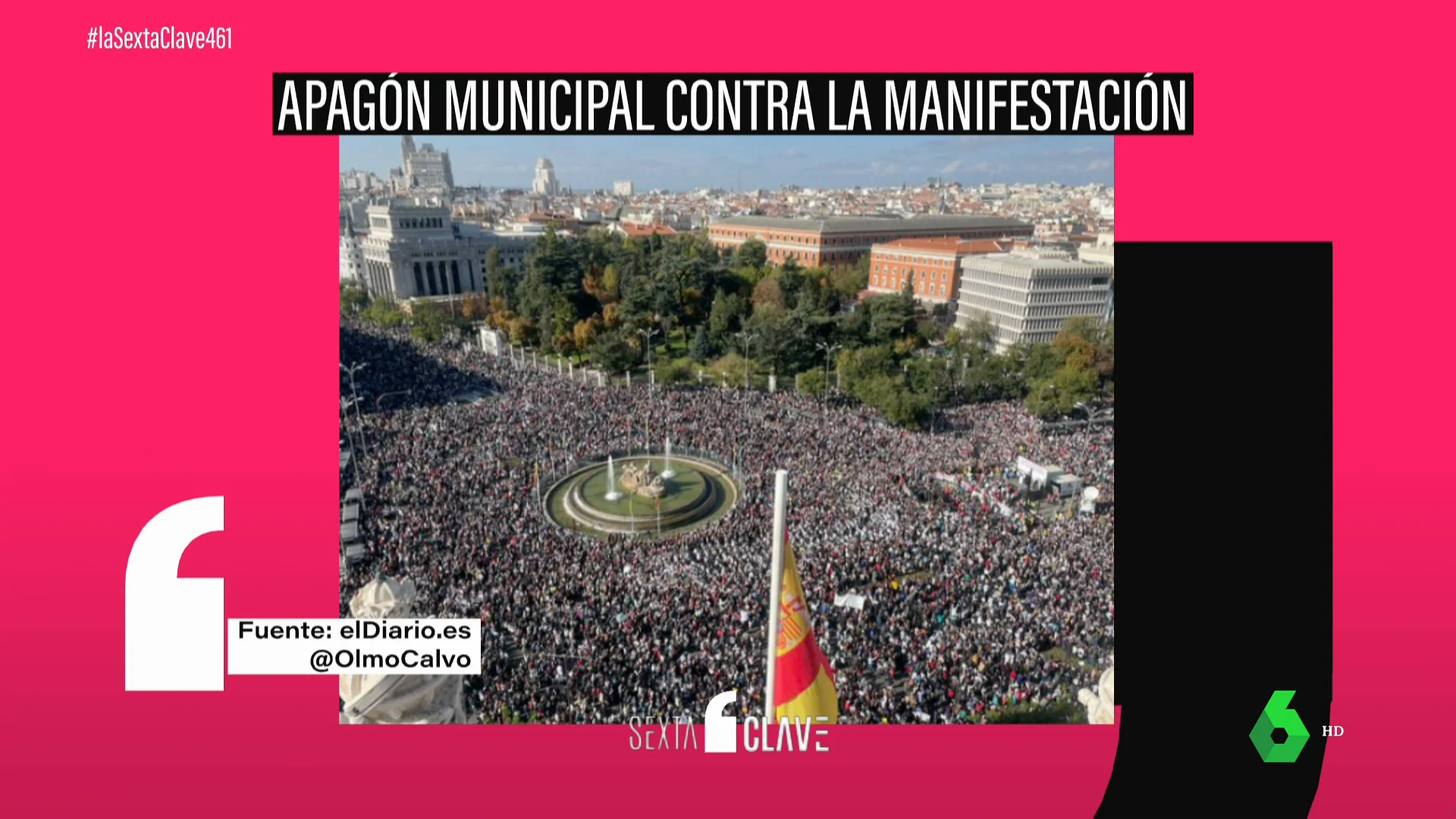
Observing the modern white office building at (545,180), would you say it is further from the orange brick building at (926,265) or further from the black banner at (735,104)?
the black banner at (735,104)

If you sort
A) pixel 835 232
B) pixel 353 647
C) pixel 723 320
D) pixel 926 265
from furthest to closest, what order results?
1. pixel 835 232
2. pixel 926 265
3. pixel 723 320
4. pixel 353 647

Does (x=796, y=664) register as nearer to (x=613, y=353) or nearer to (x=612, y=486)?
(x=612, y=486)

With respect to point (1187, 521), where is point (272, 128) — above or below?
above

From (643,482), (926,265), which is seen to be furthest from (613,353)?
(926,265)

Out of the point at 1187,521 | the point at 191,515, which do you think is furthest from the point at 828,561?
the point at 191,515

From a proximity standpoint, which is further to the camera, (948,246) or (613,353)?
(948,246)

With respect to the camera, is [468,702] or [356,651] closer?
[356,651]

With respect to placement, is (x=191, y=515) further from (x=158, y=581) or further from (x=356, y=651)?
(x=356, y=651)
